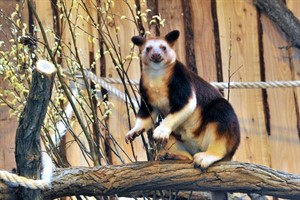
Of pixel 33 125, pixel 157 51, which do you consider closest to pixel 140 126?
pixel 157 51

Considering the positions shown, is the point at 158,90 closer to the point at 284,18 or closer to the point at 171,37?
the point at 171,37

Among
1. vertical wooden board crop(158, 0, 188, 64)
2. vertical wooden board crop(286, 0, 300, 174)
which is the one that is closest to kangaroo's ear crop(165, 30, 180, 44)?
vertical wooden board crop(158, 0, 188, 64)

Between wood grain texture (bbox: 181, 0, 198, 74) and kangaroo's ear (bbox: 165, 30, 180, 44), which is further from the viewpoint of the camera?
wood grain texture (bbox: 181, 0, 198, 74)

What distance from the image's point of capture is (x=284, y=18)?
4.61 meters

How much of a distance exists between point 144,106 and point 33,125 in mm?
816

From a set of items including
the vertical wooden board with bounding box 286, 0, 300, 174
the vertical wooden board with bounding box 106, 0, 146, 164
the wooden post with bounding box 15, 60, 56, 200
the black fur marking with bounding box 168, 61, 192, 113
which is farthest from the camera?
the vertical wooden board with bounding box 286, 0, 300, 174

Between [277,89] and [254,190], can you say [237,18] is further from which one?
[254,190]

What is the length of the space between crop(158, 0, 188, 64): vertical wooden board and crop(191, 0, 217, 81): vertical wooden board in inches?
4.0

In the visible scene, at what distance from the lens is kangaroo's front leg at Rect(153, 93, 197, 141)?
8.69 ft

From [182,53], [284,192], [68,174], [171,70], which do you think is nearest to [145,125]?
[171,70]

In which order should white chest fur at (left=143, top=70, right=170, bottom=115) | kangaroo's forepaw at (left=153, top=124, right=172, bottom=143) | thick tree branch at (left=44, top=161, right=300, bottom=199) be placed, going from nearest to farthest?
thick tree branch at (left=44, top=161, right=300, bottom=199) < kangaroo's forepaw at (left=153, top=124, right=172, bottom=143) < white chest fur at (left=143, top=70, right=170, bottom=115)

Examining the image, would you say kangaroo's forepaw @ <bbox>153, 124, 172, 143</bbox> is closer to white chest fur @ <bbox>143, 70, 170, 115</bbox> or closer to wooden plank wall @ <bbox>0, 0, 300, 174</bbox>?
white chest fur @ <bbox>143, 70, 170, 115</bbox>

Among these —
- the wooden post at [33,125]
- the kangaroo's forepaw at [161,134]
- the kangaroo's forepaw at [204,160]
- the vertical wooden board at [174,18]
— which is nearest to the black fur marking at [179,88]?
the kangaroo's forepaw at [161,134]

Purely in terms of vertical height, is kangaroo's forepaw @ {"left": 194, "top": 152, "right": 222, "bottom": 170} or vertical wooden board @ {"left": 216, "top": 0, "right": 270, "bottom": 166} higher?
vertical wooden board @ {"left": 216, "top": 0, "right": 270, "bottom": 166}
